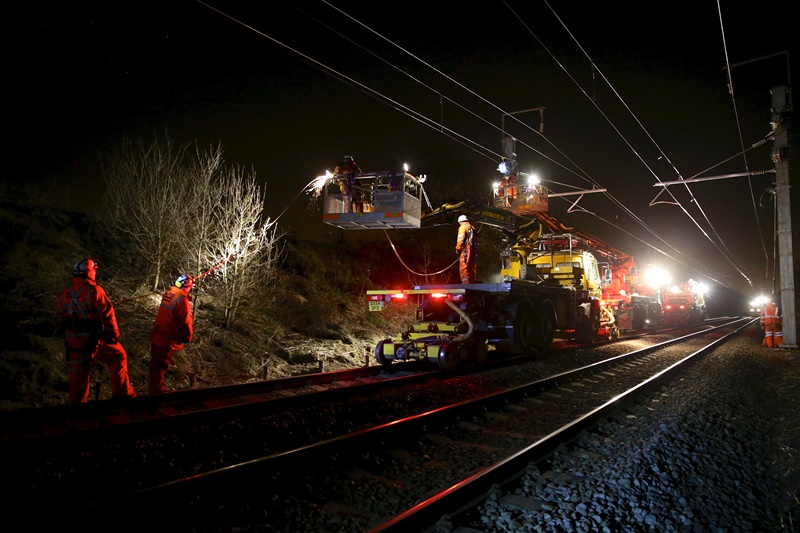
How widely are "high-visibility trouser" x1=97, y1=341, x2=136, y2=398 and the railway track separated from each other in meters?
1.36

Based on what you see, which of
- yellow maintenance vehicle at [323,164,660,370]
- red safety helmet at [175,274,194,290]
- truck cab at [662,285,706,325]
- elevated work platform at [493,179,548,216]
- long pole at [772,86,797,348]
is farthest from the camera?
truck cab at [662,285,706,325]

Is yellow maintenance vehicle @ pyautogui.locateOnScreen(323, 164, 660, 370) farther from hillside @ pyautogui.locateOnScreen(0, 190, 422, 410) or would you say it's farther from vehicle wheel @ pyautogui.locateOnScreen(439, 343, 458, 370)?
hillside @ pyautogui.locateOnScreen(0, 190, 422, 410)

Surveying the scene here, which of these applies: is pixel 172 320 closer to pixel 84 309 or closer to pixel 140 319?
pixel 84 309

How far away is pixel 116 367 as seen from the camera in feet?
19.3

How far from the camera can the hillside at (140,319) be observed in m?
7.38

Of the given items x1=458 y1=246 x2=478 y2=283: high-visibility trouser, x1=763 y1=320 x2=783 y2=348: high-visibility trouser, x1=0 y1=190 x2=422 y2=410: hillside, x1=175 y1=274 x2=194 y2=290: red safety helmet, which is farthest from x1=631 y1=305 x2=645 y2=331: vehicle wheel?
x1=175 y1=274 x2=194 y2=290: red safety helmet

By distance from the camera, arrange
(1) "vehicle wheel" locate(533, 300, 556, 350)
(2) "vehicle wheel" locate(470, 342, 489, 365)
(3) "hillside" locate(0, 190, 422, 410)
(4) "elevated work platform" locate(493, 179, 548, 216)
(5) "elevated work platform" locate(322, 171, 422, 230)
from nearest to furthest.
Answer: (3) "hillside" locate(0, 190, 422, 410) < (5) "elevated work platform" locate(322, 171, 422, 230) < (2) "vehicle wheel" locate(470, 342, 489, 365) < (1) "vehicle wheel" locate(533, 300, 556, 350) < (4) "elevated work platform" locate(493, 179, 548, 216)

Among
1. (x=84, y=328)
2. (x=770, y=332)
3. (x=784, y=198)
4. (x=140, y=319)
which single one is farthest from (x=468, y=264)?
(x=770, y=332)

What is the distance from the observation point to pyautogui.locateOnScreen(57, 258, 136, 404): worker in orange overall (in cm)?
556

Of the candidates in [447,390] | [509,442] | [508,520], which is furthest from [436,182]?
[508,520]

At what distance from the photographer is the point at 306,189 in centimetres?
886

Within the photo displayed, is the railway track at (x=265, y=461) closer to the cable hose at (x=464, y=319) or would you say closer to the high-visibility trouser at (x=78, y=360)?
the high-visibility trouser at (x=78, y=360)

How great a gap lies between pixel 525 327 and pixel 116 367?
337 inches

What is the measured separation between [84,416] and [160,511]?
9.61 feet
